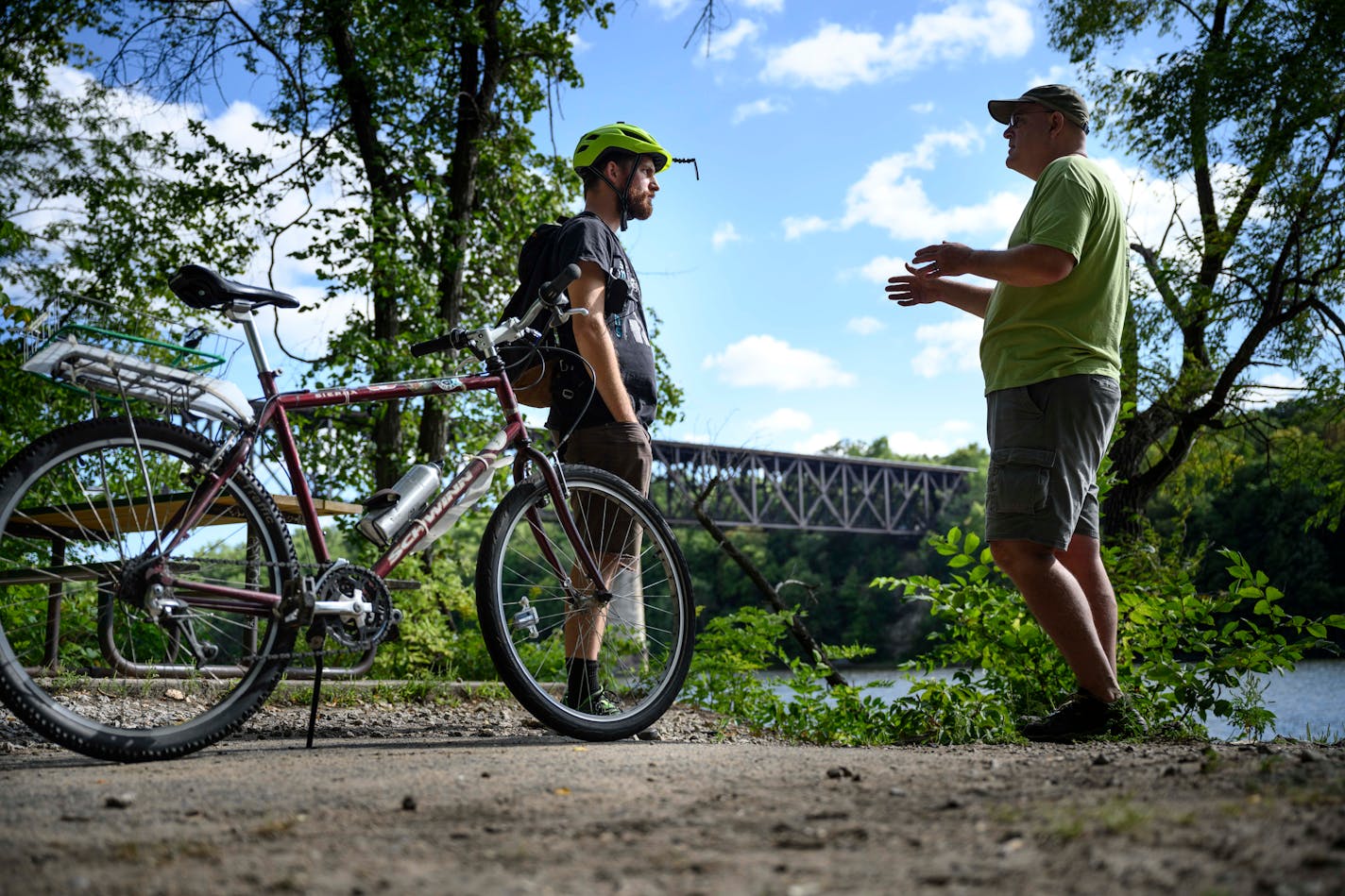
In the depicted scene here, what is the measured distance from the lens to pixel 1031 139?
3.48m

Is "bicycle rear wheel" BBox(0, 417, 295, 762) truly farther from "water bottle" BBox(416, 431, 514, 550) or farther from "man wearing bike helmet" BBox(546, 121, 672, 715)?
"man wearing bike helmet" BBox(546, 121, 672, 715)

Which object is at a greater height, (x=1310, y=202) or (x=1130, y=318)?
(x=1310, y=202)

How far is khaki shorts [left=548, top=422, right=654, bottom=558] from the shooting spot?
356cm

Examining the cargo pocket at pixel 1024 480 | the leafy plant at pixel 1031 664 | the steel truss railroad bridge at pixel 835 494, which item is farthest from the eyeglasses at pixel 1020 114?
the steel truss railroad bridge at pixel 835 494

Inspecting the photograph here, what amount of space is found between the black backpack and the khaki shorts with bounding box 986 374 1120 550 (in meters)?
1.40

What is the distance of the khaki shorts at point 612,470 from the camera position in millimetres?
3564

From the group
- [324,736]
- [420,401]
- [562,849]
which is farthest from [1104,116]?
[562,849]

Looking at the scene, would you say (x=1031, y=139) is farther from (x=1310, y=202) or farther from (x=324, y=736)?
(x=1310, y=202)

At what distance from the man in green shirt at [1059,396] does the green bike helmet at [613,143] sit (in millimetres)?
1045

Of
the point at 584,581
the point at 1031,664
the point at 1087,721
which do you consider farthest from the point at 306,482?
the point at 1031,664

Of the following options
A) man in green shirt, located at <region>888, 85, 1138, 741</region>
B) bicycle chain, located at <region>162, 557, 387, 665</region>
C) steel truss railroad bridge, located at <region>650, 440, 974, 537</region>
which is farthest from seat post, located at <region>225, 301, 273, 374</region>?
steel truss railroad bridge, located at <region>650, 440, 974, 537</region>

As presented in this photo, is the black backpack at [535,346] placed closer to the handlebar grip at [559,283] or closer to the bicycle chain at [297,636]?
the handlebar grip at [559,283]

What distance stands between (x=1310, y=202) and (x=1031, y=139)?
29.1 feet

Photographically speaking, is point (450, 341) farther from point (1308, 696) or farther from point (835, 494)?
point (835, 494)
